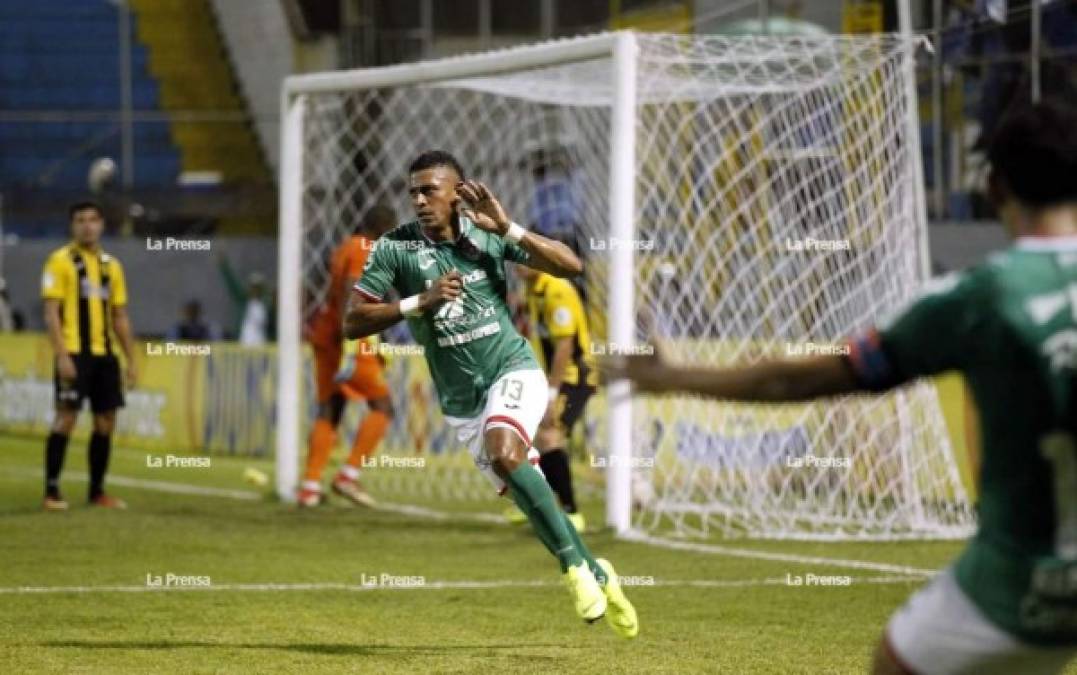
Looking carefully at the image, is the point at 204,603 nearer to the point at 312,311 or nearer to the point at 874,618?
the point at 874,618

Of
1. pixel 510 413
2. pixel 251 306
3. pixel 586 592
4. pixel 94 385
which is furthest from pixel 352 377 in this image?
pixel 251 306

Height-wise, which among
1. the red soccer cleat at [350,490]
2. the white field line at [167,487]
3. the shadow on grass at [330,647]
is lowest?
the white field line at [167,487]

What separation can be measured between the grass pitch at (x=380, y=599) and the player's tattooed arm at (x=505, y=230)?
1.63m

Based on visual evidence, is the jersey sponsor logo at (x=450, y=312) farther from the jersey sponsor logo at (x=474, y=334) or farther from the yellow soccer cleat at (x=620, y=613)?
the yellow soccer cleat at (x=620, y=613)

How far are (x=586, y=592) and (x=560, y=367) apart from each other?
5.26 meters

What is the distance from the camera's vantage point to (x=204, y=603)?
977 centimetres

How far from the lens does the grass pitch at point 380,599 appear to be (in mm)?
8039

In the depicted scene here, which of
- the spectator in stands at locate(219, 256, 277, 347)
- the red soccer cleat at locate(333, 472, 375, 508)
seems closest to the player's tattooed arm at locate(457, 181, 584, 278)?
the red soccer cleat at locate(333, 472, 375, 508)

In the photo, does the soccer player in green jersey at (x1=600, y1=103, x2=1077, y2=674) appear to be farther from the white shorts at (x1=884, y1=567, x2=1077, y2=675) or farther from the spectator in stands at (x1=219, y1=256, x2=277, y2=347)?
the spectator in stands at (x1=219, y1=256, x2=277, y2=347)

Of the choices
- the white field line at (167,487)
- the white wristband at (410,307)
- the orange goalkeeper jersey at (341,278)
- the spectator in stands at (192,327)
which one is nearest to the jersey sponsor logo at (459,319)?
the white wristband at (410,307)

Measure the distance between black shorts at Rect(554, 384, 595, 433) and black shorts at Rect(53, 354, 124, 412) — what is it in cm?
350

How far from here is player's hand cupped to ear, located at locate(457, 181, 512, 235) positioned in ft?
26.8

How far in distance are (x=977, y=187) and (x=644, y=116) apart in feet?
20.7

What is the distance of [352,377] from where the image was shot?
50.1ft
